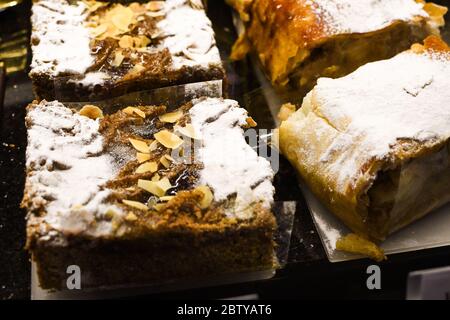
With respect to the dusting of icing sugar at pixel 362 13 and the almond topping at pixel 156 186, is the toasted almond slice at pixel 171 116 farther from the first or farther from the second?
the dusting of icing sugar at pixel 362 13

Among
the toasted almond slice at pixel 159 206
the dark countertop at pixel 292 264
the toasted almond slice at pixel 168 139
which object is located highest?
the toasted almond slice at pixel 168 139

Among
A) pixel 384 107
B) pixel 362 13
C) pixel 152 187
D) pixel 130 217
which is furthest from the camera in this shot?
pixel 362 13

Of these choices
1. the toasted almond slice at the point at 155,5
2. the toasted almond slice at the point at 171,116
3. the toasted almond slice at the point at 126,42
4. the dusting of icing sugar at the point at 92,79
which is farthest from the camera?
the toasted almond slice at the point at 155,5

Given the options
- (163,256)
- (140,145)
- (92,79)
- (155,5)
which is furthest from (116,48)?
(163,256)

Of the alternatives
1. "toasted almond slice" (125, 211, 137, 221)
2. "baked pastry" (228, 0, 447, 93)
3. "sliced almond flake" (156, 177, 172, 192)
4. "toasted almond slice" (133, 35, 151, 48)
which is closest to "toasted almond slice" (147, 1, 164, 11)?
"toasted almond slice" (133, 35, 151, 48)

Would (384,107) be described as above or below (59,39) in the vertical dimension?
below

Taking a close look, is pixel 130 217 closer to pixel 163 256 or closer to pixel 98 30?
pixel 163 256

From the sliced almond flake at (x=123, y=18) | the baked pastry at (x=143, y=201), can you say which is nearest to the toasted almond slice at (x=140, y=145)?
the baked pastry at (x=143, y=201)
